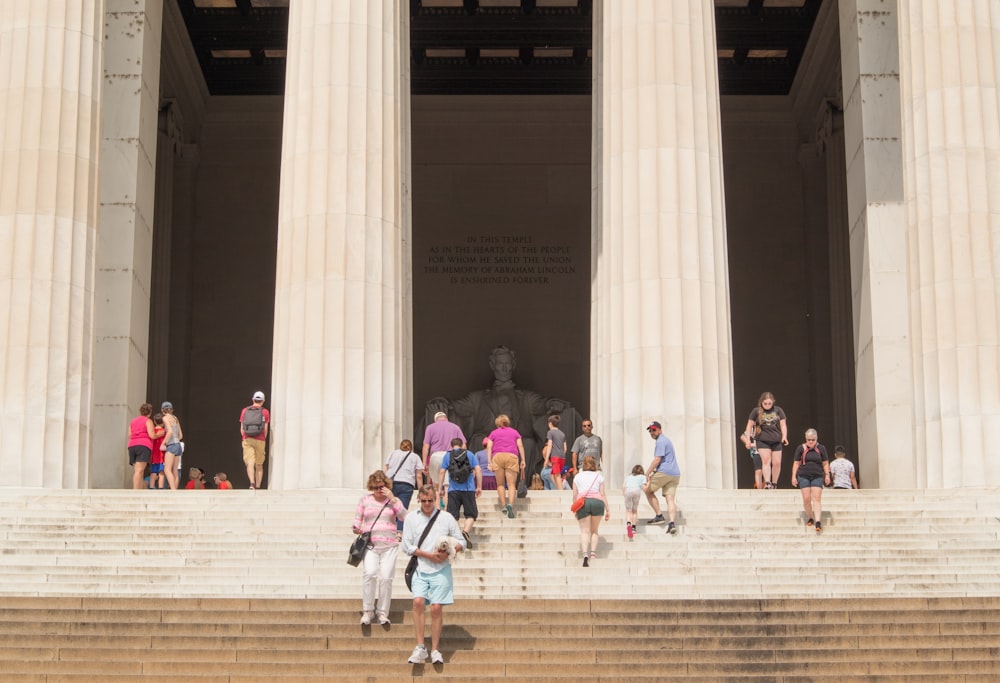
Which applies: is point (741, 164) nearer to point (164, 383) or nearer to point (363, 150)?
point (164, 383)

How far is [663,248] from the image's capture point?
29781 mm

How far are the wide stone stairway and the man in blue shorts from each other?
1.20 feet

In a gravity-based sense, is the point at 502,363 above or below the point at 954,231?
below

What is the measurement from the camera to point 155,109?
35.7 meters

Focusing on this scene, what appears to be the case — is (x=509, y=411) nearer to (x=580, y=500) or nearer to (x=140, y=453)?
(x=140, y=453)

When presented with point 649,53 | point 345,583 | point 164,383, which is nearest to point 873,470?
point 649,53

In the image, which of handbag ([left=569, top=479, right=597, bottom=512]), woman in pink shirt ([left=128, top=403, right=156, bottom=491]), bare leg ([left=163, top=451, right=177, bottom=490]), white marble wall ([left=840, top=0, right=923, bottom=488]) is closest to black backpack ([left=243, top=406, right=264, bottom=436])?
bare leg ([left=163, top=451, right=177, bottom=490])

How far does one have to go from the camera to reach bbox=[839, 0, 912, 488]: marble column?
32.6 metres

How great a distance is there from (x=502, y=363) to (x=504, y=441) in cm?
2112

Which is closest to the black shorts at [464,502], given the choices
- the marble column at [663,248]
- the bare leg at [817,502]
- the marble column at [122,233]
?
the bare leg at [817,502]

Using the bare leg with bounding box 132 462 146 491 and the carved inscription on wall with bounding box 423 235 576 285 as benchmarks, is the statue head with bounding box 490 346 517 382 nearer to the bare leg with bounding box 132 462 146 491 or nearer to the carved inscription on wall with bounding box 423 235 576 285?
the carved inscription on wall with bounding box 423 235 576 285

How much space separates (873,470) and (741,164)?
59.8 feet

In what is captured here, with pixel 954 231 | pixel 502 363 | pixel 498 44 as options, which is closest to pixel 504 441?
pixel 954 231

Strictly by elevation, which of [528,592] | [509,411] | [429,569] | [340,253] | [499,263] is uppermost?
[499,263]
